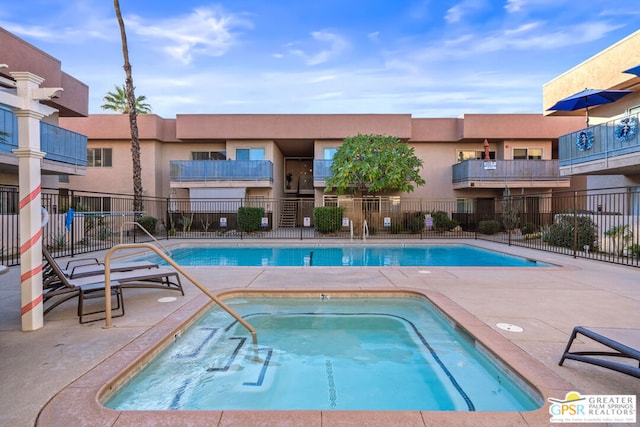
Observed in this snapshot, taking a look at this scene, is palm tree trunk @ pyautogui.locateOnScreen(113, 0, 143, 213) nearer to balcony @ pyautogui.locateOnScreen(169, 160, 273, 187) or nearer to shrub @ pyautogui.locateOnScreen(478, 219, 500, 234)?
balcony @ pyautogui.locateOnScreen(169, 160, 273, 187)

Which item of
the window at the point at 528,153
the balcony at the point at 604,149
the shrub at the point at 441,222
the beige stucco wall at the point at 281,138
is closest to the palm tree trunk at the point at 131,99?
the beige stucco wall at the point at 281,138

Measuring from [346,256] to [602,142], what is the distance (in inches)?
402

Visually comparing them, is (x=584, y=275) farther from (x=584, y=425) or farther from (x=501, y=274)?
(x=584, y=425)

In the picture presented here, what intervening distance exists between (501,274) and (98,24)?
68.2 ft

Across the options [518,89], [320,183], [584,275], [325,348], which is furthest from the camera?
[320,183]

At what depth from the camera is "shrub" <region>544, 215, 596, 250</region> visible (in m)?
12.0

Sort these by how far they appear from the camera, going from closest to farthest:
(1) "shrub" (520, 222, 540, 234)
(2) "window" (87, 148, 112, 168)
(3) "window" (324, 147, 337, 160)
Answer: (1) "shrub" (520, 222, 540, 234)
(3) "window" (324, 147, 337, 160)
(2) "window" (87, 148, 112, 168)

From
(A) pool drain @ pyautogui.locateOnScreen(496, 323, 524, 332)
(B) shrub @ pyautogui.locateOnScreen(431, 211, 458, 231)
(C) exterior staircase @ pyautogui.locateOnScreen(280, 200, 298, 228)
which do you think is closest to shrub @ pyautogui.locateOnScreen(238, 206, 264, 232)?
(C) exterior staircase @ pyautogui.locateOnScreen(280, 200, 298, 228)

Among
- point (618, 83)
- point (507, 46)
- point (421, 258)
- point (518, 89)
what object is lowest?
point (421, 258)

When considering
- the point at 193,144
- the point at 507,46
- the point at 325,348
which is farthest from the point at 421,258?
the point at 193,144

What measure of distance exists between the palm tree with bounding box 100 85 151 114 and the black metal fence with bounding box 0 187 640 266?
46.5 ft

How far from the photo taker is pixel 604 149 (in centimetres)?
1195

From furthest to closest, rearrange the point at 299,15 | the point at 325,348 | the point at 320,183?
the point at 320,183
the point at 299,15
the point at 325,348

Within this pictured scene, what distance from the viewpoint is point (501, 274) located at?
7660 mm
